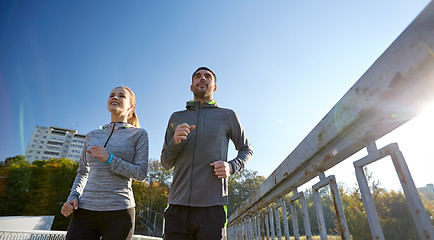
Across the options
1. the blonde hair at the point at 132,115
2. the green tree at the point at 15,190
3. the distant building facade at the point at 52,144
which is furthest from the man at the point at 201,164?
the distant building facade at the point at 52,144

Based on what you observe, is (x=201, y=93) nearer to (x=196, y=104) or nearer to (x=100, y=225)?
(x=196, y=104)

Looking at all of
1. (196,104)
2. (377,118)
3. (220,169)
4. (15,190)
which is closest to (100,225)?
(220,169)

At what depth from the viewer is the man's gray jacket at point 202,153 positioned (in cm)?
180

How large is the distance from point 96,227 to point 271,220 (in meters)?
1.48

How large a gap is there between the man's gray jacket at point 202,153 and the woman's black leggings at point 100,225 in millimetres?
418

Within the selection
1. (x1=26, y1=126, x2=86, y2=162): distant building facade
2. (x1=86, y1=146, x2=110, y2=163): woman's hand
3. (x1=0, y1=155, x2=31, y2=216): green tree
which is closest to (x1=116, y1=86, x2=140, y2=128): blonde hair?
(x1=86, y1=146, x2=110, y2=163): woman's hand

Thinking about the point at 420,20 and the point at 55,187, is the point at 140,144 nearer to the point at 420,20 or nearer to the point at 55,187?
the point at 420,20

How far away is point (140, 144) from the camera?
2.31 meters

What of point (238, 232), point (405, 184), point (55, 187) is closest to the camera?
point (405, 184)

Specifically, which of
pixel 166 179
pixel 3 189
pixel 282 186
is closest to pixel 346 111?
pixel 282 186

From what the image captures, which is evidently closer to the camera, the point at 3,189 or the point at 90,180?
the point at 90,180

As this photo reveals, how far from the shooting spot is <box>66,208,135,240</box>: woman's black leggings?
179 centimetres

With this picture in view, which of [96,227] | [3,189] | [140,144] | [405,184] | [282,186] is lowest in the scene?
[96,227]

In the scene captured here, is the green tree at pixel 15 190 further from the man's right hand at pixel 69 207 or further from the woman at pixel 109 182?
the man's right hand at pixel 69 207
